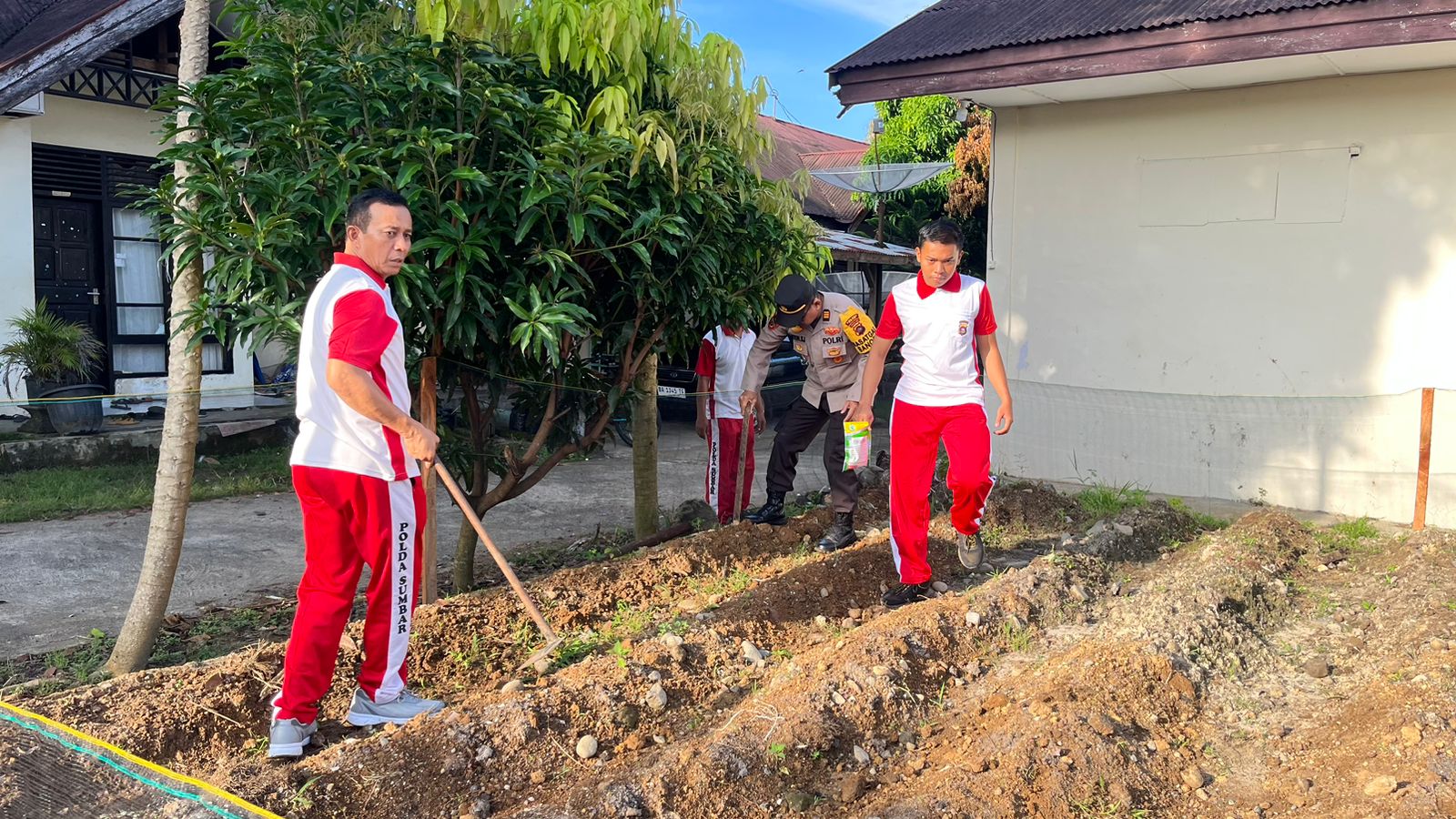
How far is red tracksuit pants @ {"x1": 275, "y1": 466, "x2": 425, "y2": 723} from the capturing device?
369cm

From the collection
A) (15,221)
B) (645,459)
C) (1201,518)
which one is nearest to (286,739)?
(645,459)

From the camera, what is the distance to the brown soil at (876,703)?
11.3ft

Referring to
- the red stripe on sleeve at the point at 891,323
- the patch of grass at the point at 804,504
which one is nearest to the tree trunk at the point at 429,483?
the red stripe on sleeve at the point at 891,323

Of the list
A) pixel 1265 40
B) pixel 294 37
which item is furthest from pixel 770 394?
pixel 294 37

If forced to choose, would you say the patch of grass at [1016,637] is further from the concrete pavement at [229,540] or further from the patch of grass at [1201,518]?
the patch of grass at [1201,518]

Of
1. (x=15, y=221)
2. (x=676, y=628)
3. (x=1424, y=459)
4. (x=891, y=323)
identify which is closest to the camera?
(x=676, y=628)

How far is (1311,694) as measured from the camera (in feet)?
14.4

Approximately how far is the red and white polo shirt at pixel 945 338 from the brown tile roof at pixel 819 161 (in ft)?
42.7

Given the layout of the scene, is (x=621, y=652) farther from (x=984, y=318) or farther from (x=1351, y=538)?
(x=1351, y=538)

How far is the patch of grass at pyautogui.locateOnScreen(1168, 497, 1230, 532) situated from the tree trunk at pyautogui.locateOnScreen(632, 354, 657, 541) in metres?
3.52

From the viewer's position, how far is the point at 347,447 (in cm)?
370

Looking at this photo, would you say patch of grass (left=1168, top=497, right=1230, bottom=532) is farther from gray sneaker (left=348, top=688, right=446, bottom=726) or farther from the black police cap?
gray sneaker (left=348, top=688, right=446, bottom=726)

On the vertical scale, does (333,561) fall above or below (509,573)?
above

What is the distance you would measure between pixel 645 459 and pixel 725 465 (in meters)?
0.74
